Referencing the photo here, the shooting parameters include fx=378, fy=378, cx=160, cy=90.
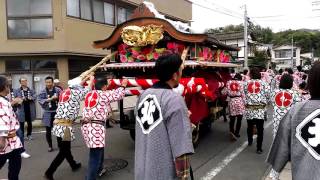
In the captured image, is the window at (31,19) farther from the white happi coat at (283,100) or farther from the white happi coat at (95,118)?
the white happi coat at (283,100)

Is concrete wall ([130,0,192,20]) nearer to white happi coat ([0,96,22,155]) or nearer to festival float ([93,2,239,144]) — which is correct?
festival float ([93,2,239,144])

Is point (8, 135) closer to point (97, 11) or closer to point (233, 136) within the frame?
point (233, 136)

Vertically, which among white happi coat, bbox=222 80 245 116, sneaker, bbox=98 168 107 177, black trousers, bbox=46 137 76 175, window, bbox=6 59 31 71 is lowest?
sneaker, bbox=98 168 107 177

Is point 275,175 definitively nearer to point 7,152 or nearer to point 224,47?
point 7,152

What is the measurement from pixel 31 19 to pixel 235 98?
974 centimetres

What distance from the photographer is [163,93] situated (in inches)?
117

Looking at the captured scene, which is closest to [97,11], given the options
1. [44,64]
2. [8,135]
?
[44,64]

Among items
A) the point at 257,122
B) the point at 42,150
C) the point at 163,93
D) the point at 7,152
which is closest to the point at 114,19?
the point at 42,150

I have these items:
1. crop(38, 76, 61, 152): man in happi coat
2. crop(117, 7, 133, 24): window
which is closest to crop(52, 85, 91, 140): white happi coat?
crop(38, 76, 61, 152): man in happi coat

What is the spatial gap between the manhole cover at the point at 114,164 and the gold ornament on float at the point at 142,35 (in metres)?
2.44

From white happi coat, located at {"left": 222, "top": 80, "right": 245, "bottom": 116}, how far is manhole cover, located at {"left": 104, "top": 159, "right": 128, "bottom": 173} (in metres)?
3.16

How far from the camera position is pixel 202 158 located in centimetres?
762

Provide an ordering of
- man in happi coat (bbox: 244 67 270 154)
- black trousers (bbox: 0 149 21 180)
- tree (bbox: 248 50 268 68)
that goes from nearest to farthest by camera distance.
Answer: black trousers (bbox: 0 149 21 180), man in happi coat (bbox: 244 67 270 154), tree (bbox: 248 50 268 68)

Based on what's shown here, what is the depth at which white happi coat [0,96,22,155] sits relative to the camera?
193 inches
